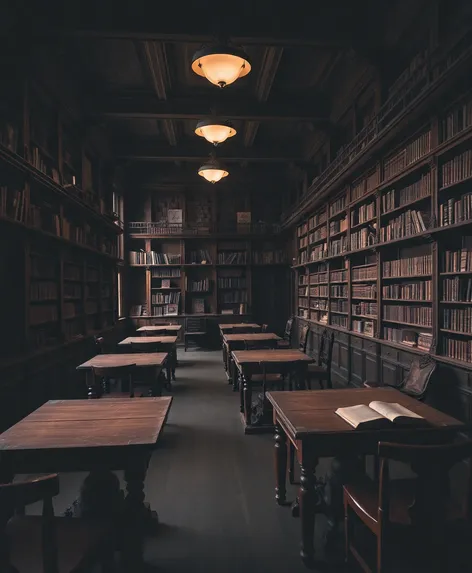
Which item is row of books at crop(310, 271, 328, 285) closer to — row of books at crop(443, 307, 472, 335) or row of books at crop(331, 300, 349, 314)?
row of books at crop(331, 300, 349, 314)

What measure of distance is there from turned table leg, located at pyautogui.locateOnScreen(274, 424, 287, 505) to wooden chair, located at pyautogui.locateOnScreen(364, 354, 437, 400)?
4.74 feet

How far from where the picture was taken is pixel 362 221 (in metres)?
5.54

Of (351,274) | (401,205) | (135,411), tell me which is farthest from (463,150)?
(135,411)

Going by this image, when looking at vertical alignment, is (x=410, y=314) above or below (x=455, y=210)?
below

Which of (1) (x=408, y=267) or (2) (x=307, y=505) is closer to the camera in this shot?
(2) (x=307, y=505)

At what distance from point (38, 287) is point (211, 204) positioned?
667 cm

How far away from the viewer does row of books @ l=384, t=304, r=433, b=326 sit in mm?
3882

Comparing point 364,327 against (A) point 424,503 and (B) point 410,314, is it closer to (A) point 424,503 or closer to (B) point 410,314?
(B) point 410,314

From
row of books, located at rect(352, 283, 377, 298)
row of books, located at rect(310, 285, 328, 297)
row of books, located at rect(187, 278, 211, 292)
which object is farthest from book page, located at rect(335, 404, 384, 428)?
row of books, located at rect(187, 278, 211, 292)

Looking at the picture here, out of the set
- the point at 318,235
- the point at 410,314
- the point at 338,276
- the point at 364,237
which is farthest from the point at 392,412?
the point at 318,235

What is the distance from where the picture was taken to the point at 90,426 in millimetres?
1953

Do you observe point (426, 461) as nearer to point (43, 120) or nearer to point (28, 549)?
point (28, 549)

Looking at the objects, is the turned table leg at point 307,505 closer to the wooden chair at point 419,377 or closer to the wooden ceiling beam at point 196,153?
the wooden chair at point 419,377

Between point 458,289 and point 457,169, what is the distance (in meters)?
0.98
